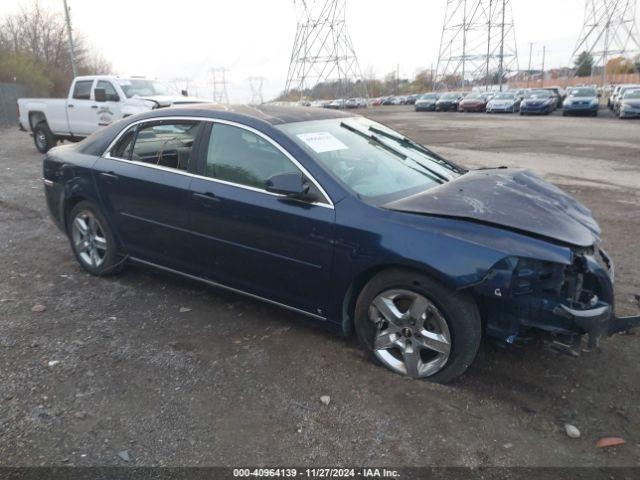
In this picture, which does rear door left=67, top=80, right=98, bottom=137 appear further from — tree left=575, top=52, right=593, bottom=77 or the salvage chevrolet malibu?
tree left=575, top=52, right=593, bottom=77

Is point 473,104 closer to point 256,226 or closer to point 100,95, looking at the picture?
point 100,95

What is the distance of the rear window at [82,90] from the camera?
13492 millimetres

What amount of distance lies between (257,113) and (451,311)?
2.14 metres

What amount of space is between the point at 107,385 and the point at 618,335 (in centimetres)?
356

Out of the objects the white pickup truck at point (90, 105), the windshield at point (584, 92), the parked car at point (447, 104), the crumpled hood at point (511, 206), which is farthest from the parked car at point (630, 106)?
the crumpled hood at point (511, 206)

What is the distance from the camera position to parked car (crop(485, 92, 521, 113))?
3756cm

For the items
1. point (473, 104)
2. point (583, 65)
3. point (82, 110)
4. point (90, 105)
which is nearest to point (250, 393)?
point (90, 105)

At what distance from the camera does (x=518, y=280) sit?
2.92 m

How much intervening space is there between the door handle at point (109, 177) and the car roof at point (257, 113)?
587mm

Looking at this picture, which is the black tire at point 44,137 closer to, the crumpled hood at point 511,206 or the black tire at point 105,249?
the black tire at point 105,249

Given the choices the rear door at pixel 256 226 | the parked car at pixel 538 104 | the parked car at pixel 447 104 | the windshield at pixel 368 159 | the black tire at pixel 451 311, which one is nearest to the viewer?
the black tire at pixel 451 311

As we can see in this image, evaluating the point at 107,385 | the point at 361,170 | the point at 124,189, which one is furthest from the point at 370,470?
the point at 124,189

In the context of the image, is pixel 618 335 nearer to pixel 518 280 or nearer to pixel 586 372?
pixel 586 372

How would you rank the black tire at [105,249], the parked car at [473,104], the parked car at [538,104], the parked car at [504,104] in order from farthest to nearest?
the parked car at [473,104] < the parked car at [504,104] < the parked car at [538,104] < the black tire at [105,249]
